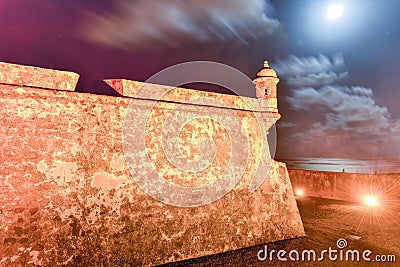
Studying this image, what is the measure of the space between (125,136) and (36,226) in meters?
2.37

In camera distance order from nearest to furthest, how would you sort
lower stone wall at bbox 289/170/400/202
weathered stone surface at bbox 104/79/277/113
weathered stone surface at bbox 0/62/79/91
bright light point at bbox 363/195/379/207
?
weathered stone surface at bbox 0/62/79/91, weathered stone surface at bbox 104/79/277/113, lower stone wall at bbox 289/170/400/202, bright light point at bbox 363/195/379/207

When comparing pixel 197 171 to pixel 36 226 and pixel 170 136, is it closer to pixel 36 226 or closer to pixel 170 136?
pixel 170 136

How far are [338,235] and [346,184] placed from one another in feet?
23.8

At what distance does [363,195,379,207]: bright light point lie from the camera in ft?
41.4

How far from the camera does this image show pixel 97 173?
518cm

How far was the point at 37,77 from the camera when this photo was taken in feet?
16.1

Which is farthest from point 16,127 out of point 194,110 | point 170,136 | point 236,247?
point 236,247
